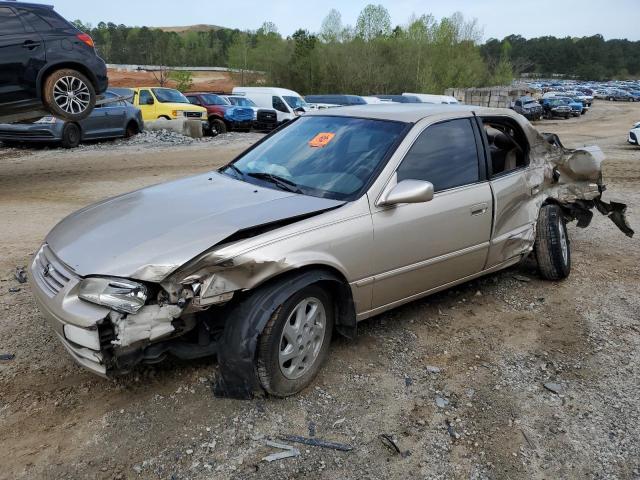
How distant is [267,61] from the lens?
5812cm

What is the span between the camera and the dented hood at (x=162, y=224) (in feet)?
8.79

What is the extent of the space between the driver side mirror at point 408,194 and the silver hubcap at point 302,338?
0.77m

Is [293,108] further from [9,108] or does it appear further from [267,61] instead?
[267,61]

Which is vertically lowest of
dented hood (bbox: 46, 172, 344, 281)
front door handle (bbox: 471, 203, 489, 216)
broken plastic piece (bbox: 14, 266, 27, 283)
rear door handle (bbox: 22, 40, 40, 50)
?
broken plastic piece (bbox: 14, 266, 27, 283)

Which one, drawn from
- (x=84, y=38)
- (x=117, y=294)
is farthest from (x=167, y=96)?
(x=117, y=294)

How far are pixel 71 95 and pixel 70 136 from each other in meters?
5.76

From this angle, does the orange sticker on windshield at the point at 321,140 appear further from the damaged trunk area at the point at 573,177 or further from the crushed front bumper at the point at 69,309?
the damaged trunk area at the point at 573,177

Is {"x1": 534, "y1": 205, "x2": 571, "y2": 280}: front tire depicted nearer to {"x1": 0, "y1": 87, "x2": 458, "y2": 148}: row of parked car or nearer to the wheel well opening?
{"x1": 0, "y1": 87, "x2": 458, "y2": 148}: row of parked car

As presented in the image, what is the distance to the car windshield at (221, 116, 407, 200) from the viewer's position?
345 centimetres

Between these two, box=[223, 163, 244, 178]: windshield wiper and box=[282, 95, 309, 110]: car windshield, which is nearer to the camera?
box=[223, 163, 244, 178]: windshield wiper

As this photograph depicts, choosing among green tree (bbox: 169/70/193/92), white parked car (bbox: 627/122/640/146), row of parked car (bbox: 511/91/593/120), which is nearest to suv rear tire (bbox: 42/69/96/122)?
white parked car (bbox: 627/122/640/146)

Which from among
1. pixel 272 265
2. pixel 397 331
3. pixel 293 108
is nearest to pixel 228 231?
pixel 272 265

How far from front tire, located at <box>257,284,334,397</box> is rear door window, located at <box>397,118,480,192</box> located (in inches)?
40.6

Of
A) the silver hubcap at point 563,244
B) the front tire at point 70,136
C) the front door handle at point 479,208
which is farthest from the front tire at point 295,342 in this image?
the front tire at point 70,136
